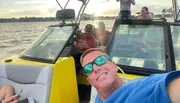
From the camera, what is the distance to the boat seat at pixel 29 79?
3.14 meters

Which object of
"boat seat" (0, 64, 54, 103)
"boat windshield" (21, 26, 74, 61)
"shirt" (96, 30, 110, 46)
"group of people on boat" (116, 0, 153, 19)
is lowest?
"boat seat" (0, 64, 54, 103)

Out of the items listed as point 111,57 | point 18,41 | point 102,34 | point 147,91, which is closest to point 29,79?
point 111,57

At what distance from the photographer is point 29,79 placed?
10.9 feet

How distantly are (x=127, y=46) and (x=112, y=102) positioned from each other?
1872mm

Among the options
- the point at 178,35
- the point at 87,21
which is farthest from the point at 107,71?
the point at 87,21

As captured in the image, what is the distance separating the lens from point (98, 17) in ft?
20.5

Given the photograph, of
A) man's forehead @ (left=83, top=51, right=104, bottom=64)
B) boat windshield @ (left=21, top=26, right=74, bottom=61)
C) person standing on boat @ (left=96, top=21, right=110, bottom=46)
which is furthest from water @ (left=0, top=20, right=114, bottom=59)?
man's forehead @ (left=83, top=51, right=104, bottom=64)

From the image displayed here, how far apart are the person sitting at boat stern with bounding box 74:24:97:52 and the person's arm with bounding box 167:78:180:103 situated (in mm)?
2957

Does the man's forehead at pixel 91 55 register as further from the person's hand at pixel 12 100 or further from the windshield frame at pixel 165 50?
the person's hand at pixel 12 100

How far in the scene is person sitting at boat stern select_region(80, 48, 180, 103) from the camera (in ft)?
3.48

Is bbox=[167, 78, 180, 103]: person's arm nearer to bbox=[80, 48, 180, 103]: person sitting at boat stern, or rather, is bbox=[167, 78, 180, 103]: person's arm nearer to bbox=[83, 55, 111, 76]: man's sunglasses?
bbox=[80, 48, 180, 103]: person sitting at boat stern

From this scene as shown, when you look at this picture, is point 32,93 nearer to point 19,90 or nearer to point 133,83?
point 19,90

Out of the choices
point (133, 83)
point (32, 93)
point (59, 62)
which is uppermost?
point (133, 83)

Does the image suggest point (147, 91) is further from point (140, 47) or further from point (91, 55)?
point (140, 47)
